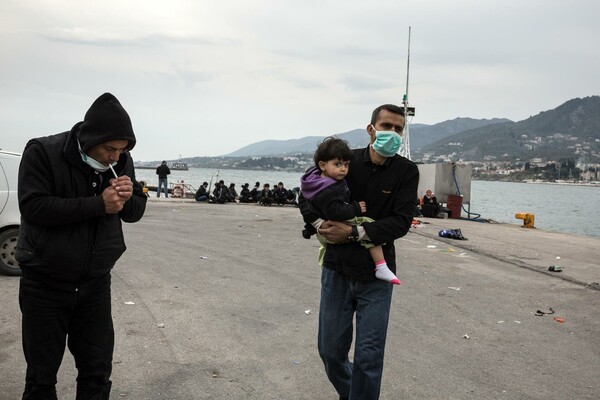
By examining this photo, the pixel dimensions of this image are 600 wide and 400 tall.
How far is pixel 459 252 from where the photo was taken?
43.1 feet

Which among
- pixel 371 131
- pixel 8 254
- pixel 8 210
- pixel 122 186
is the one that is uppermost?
pixel 371 131

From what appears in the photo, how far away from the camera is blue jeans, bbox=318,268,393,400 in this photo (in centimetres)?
362

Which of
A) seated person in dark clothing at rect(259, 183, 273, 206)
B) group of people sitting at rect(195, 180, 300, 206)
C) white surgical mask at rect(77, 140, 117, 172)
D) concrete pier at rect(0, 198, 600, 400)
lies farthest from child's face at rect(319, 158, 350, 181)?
seated person in dark clothing at rect(259, 183, 273, 206)

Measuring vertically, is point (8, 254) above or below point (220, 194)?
above

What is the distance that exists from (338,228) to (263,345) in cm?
247

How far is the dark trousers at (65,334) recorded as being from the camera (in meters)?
3.16

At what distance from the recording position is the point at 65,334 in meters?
3.29

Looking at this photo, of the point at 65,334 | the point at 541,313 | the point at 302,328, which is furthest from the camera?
the point at 541,313

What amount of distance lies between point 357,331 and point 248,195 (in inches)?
1018

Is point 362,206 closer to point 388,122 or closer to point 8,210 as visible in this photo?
point 388,122

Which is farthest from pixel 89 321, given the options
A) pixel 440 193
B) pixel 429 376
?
pixel 440 193

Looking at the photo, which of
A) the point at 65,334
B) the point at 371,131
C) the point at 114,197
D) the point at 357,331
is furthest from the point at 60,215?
the point at 371,131

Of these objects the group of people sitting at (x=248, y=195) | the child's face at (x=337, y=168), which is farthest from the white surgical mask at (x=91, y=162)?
the group of people sitting at (x=248, y=195)

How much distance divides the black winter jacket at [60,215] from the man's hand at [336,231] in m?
1.35
